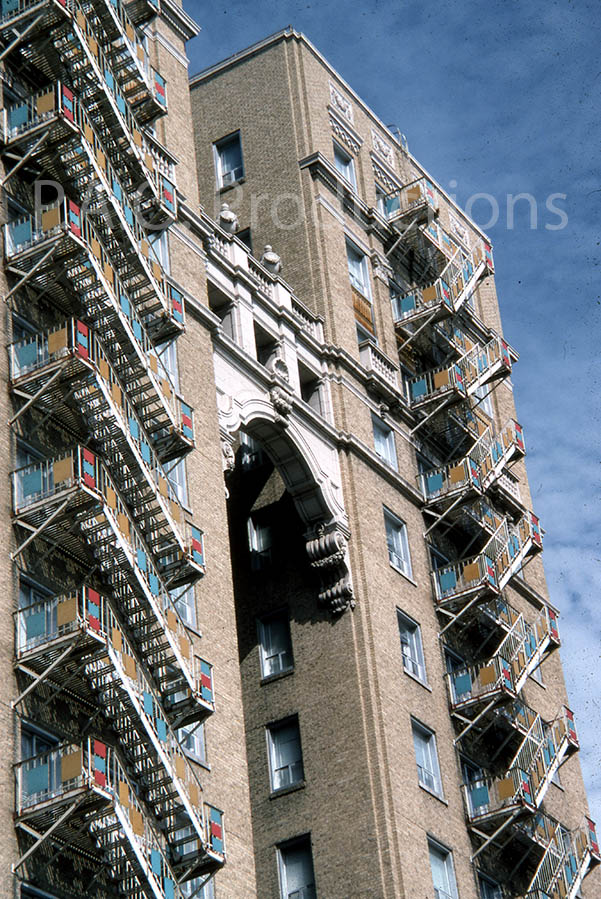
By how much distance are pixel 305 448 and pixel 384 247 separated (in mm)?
14786

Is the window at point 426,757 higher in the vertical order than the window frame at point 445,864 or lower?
higher

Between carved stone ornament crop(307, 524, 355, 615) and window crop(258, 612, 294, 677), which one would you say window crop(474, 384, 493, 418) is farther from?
window crop(258, 612, 294, 677)

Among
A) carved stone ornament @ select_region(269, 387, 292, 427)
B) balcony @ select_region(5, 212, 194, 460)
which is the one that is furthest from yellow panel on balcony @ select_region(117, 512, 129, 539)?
carved stone ornament @ select_region(269, 387, 292, 427)

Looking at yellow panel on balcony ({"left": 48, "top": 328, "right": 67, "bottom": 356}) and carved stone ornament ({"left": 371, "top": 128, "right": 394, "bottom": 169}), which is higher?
carved stone ornament ({"left": 371, "top": 128, "right": 394, "bottom": 169})

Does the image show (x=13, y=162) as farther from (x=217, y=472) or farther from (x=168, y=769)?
(x=168, y=769)

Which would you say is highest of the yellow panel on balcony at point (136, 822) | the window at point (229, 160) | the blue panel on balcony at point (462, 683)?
the window at point (229, 160)

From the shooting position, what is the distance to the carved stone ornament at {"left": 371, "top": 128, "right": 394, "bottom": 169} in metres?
72.8

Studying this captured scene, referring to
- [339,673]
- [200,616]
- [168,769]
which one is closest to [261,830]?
[339,673]

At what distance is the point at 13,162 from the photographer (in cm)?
4472

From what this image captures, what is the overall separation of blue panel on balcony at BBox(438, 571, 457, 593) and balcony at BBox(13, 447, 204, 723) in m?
19.5

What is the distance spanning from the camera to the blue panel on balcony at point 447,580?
60.8 metres

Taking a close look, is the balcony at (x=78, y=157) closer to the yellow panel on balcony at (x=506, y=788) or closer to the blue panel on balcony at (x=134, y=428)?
the blue panel on balcony at (x=134, y=428)

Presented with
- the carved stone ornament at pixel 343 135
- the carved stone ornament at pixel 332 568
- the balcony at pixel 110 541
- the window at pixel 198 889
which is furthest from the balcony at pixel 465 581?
the window at pixel 198 889

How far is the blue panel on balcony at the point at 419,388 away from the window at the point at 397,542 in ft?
21.4
